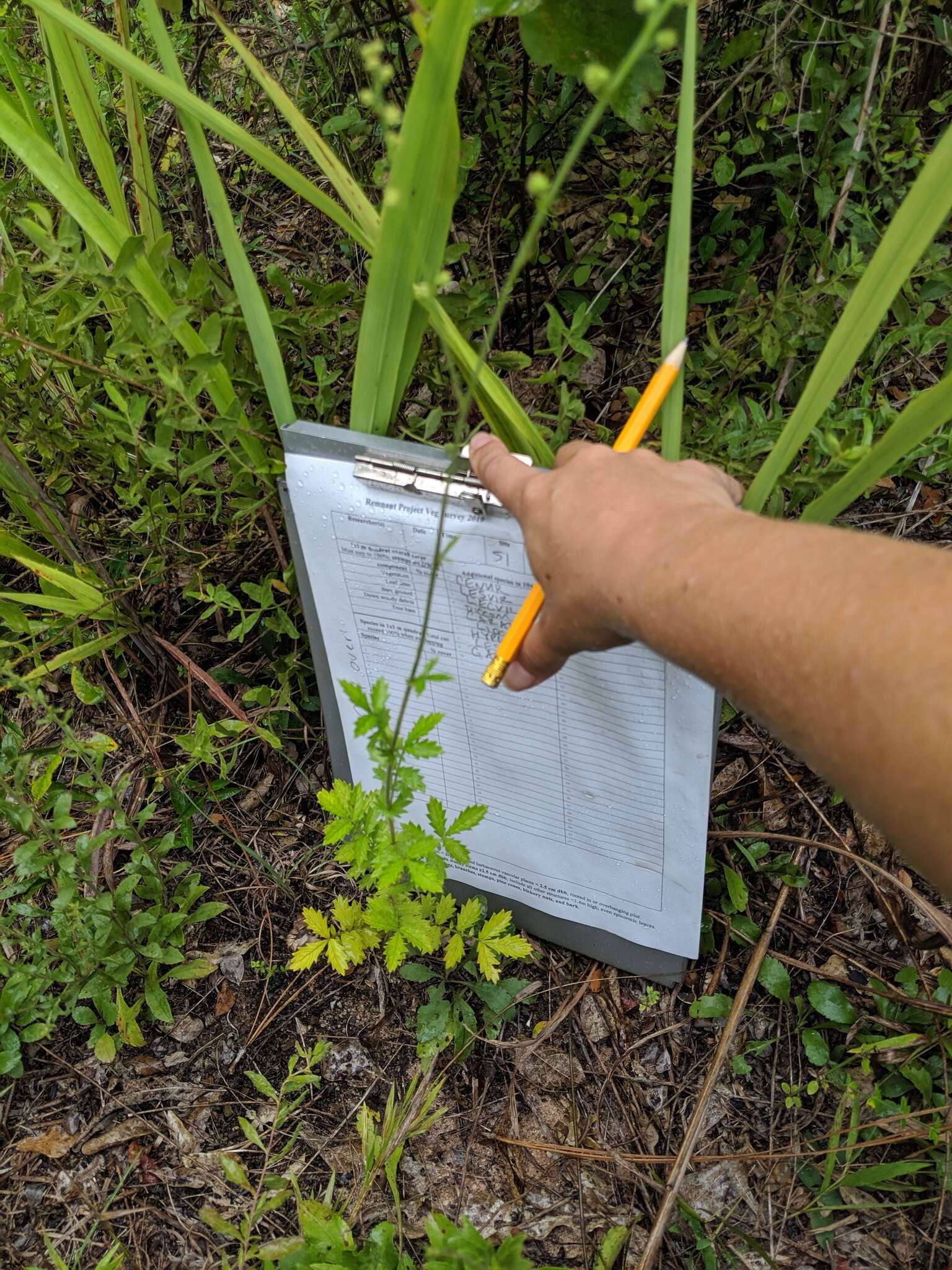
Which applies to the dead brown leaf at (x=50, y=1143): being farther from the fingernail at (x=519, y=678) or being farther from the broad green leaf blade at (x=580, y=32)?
the broad green leaf blade at (x=580, y=32)

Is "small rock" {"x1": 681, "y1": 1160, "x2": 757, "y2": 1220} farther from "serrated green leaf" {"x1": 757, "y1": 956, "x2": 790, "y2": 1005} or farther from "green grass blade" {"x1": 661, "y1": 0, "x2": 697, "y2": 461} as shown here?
"green grass blade" {"x1": 661, "y1": 0, "x2": 697, "y2": 461}

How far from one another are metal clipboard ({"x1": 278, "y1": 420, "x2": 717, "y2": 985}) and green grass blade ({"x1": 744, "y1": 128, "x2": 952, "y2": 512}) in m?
0.29

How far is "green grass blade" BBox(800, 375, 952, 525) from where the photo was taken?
742mm

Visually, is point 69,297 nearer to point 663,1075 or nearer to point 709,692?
point 709,692

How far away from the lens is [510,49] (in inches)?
54.6

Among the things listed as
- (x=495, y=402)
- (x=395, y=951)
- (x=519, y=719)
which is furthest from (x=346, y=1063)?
(x=495, y=402)

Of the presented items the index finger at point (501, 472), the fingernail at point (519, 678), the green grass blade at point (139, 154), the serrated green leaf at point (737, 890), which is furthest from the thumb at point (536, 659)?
the green grass blade at point (139, 154)

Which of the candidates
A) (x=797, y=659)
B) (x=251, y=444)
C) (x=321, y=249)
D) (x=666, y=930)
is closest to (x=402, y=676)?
(x=251, y=444)

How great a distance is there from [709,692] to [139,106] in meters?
1.13

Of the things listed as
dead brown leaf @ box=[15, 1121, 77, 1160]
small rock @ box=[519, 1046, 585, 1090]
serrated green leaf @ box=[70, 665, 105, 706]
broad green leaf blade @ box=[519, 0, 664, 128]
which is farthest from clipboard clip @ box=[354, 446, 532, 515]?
dead brown leaf @ box=[15, 1121, 77, 1160]

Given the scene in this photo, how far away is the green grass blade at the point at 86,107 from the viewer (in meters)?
1.00

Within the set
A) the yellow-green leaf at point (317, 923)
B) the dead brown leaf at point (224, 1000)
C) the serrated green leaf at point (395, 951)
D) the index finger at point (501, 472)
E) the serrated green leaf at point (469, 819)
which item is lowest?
the dead brown leaf at point (224, 1000)

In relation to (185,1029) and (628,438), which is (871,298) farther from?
(185,1029)

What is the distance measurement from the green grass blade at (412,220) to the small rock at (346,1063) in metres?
0.92
